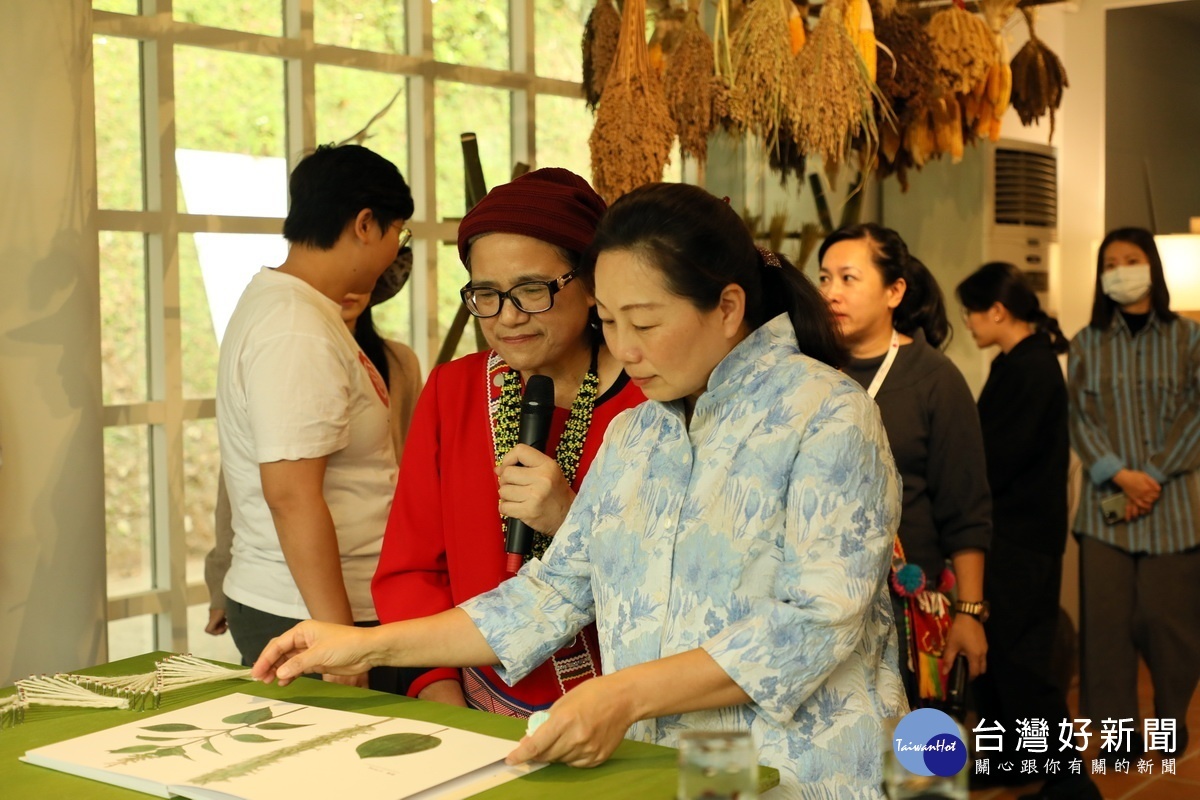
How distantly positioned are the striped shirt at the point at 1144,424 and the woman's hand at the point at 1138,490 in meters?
0.03

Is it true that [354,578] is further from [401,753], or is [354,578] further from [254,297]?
Answer: [401,753]

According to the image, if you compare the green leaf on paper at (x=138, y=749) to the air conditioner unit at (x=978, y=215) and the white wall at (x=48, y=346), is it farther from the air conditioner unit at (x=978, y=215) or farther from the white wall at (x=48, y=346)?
the air conditioner unit at (x=978, y=215)

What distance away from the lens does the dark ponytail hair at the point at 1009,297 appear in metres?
4.29

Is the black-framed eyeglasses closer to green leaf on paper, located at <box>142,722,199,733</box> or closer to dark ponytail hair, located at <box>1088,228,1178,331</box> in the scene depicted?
green leaf on paper, located at <box>142,722,199,733</box>

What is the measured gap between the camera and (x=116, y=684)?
172 centimetres

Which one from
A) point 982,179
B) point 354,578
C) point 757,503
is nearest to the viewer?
point 757,503

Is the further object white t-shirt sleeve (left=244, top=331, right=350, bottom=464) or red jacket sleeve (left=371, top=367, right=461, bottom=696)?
white t-shirt sleeve (left=244, top=331, right=350, bottom=464)

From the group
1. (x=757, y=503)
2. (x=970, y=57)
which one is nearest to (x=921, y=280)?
(x=970, y=57)

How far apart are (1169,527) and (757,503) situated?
3441 mm

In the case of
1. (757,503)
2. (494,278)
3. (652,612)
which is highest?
(494,278)

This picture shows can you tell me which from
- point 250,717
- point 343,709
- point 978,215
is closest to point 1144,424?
point 978,215

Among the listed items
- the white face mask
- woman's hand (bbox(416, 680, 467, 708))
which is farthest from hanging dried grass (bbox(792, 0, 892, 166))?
the white face mask

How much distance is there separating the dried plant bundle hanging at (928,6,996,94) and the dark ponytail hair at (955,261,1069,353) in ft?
3.16

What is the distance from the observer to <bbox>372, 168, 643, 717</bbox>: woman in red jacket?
1872 mm
